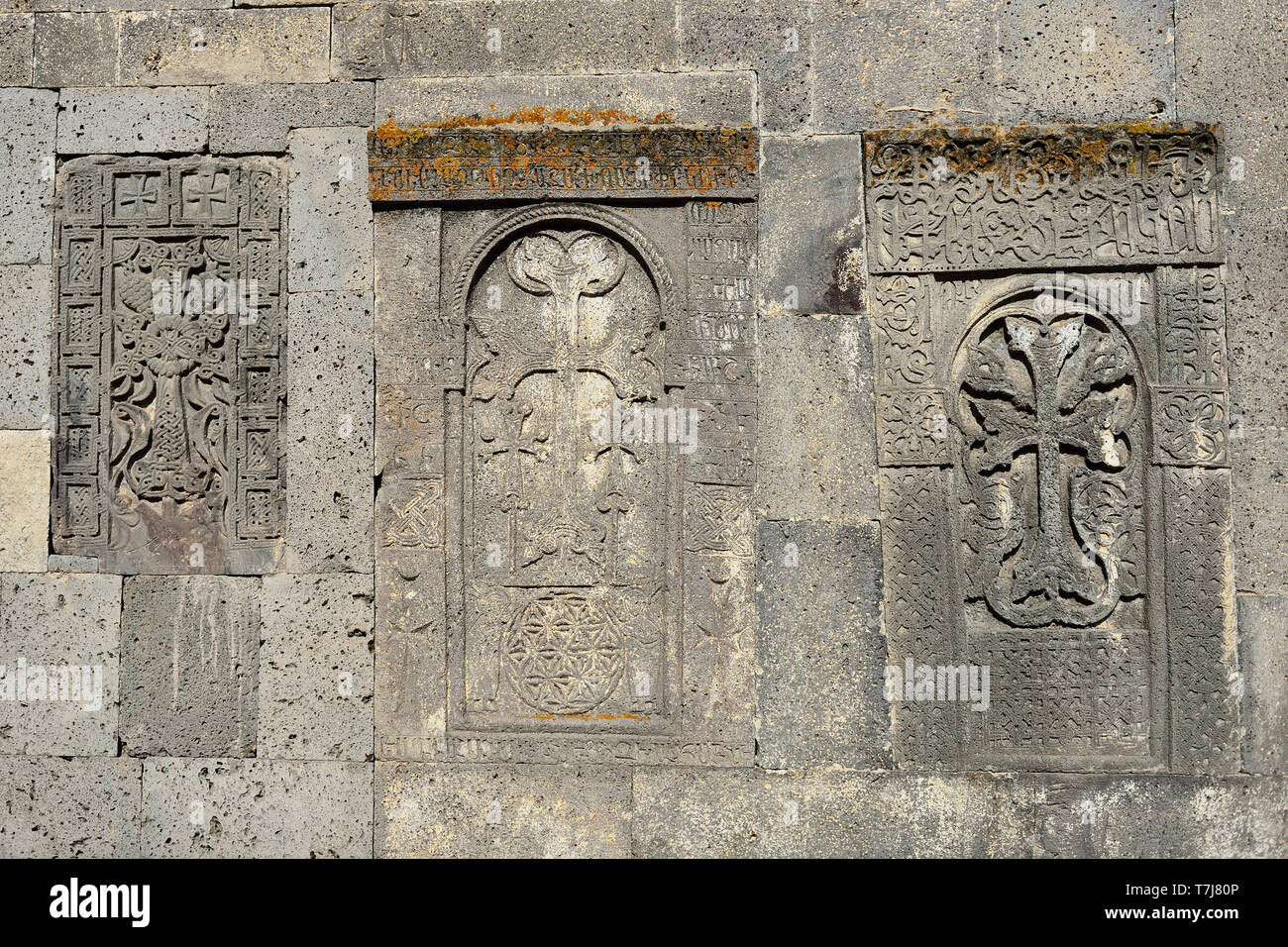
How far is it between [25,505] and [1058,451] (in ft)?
13.6

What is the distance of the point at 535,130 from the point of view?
13.9 ft

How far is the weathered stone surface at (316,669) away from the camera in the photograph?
13.9ft

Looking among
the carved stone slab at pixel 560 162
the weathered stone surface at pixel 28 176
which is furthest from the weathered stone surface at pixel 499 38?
the weathered stone surface at pixel 28 176

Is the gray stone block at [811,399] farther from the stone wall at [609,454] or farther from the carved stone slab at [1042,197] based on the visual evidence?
the carved stone slab at [1042,197]

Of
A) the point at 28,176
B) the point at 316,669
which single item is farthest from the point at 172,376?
the point at 316,669

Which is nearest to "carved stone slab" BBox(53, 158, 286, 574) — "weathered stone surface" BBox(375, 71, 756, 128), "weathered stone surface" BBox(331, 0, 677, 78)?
"weathered stone surface" BBox(331, 0, 677, 78)

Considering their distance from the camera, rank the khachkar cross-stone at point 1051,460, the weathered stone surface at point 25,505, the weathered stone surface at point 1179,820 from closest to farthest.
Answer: the weathered stone surface at point 1179,820, the khachkar cross-stone at point 1051,460, the weathered stone surface at point 25,505

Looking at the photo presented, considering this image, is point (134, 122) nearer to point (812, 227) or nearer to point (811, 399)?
point (812, 227)

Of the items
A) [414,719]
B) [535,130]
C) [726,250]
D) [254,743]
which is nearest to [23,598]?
[254,743]

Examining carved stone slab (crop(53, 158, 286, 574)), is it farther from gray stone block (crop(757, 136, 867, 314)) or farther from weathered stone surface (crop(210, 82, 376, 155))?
gray stone block (crop(757, 136, 867, 314))

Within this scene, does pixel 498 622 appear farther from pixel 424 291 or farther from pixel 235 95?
pixel 235 95

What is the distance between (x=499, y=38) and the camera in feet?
14.2

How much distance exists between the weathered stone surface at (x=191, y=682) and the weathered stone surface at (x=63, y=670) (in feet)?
0.25
